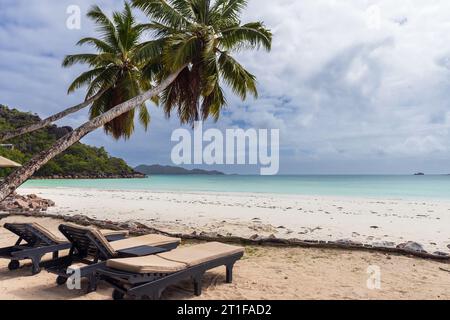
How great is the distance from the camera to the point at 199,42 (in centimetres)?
1045

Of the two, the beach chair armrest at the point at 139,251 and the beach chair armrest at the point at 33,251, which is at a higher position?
the beach chair armrest at the point at 139,251

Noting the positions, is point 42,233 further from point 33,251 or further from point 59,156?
point 59,156

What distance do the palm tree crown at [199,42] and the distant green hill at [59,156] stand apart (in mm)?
42670

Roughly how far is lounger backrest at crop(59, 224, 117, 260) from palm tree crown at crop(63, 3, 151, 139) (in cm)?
856

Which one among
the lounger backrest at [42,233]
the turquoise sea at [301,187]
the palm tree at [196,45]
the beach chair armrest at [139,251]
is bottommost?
the turquoise sea at [301,187]

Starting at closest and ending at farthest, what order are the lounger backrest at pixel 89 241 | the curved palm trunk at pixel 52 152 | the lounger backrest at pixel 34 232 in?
the lounger backrest at pixel 89 241 < the lounger backrest at pixel 34 232 < the curved palm trunk at pixel 52 152

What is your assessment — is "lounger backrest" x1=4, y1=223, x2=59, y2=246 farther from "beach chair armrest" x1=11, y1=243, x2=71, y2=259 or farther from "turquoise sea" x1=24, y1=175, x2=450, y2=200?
"turquoise sea" x1=24, y1=175, x2=450, y2=200

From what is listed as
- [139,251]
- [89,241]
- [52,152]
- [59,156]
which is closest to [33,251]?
[89,241]

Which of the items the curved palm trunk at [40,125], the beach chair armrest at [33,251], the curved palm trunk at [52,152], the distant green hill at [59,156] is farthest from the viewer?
the distant green hill at [59,156]

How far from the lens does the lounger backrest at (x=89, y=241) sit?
15.0ft

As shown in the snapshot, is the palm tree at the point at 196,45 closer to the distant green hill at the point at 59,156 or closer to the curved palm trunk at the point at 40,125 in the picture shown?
the curved palm trunk at the point at 40,125

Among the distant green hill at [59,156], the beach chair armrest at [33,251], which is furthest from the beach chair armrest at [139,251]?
the distant green hill at [59,156]

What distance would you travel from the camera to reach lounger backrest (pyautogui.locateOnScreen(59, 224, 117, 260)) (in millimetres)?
4578
